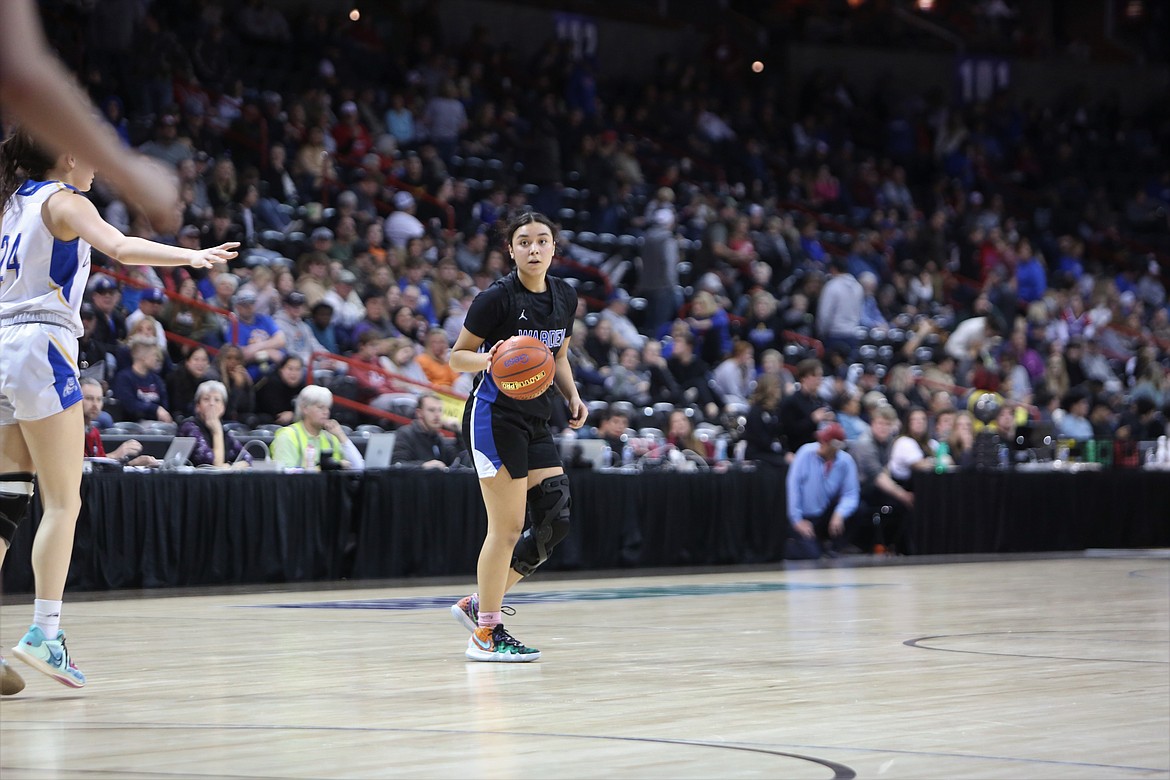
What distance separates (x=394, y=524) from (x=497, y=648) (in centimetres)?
602

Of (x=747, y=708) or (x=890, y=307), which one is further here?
(x=890, y=307)

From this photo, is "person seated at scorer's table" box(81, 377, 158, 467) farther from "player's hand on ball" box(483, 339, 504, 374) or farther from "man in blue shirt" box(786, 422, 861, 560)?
"man in blue shirt" box(786, 422, 861, 560)

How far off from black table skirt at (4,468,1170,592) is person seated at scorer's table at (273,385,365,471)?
37 centimetres

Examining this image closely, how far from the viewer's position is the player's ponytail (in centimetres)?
587

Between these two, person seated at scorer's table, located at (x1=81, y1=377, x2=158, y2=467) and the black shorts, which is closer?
the black shorts

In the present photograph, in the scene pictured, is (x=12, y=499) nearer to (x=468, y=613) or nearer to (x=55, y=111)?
(x=468, y=613)

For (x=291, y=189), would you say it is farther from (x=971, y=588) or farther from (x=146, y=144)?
(x=971, y=588)

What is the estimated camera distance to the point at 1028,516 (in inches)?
693

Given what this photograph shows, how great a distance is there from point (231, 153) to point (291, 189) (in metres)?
1.10

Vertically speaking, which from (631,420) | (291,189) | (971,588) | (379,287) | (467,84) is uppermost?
(467,84)

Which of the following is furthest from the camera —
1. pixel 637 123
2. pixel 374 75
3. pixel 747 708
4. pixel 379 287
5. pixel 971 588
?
pixel 637 123

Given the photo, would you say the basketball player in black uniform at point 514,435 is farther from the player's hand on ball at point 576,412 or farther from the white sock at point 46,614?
the white sock at point 46,614

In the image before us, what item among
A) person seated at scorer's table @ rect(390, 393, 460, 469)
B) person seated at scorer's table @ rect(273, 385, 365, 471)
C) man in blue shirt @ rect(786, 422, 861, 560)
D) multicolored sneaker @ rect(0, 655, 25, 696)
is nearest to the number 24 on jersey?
multicolored sneaker @ rect(0, 655, 25, 696)

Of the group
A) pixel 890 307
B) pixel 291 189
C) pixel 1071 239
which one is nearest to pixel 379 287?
pixel 291 189
